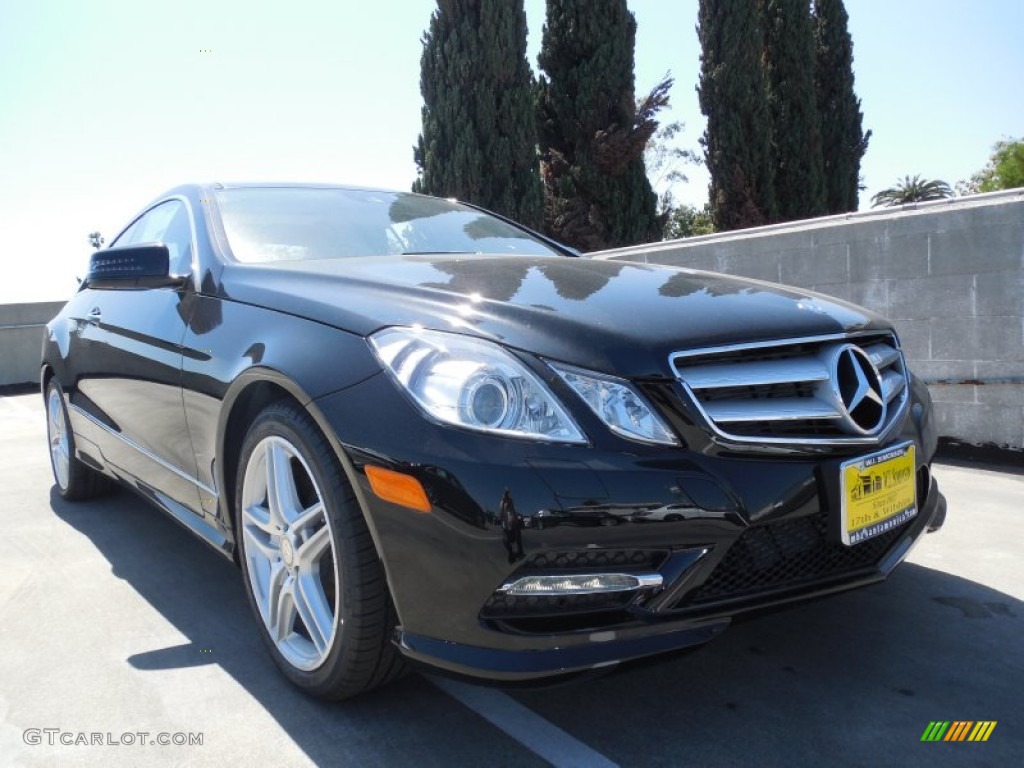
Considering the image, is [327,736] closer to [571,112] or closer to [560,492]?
[560,492]

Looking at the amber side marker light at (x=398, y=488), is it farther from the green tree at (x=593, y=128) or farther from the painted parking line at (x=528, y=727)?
the green tree at (x=593, y=128)

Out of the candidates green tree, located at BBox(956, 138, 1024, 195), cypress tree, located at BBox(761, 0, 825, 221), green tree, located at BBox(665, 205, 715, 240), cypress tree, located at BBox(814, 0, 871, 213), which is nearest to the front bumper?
cypress tree, located at BBox(761, 0, 825, 221)

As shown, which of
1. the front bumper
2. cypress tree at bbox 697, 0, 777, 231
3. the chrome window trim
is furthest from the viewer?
cypress tree at bbox 697, 0, 777, 231

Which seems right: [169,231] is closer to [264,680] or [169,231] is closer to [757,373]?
[264,680]

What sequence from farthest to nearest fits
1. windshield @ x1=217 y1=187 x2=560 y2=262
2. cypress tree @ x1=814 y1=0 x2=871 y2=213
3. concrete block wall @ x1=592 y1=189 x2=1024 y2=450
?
cypress tree @ x1=814 y1=0 x2=871 y2=213 → concrete block wall @ x1=592 y1=189 x2=1024 y2=450 → windshield @ x1=217 y1=187 x2=560 y2=262

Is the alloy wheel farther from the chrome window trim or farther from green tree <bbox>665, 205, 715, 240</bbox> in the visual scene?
green tree <bbox>665, 205, 715, 240</bbox>

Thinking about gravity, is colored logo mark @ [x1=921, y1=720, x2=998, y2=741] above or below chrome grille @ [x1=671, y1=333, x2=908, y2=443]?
below

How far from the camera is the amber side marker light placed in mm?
1754

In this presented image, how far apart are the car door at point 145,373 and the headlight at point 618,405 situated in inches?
56.2

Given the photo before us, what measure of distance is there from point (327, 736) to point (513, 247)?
2.03m

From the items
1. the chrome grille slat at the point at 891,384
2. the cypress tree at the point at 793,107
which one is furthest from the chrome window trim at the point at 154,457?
the cypress tree at the point at 793,107

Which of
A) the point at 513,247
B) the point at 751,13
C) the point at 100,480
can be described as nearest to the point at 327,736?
the point at 513,247

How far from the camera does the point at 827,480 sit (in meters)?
1.89

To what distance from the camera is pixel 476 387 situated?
1.79m
